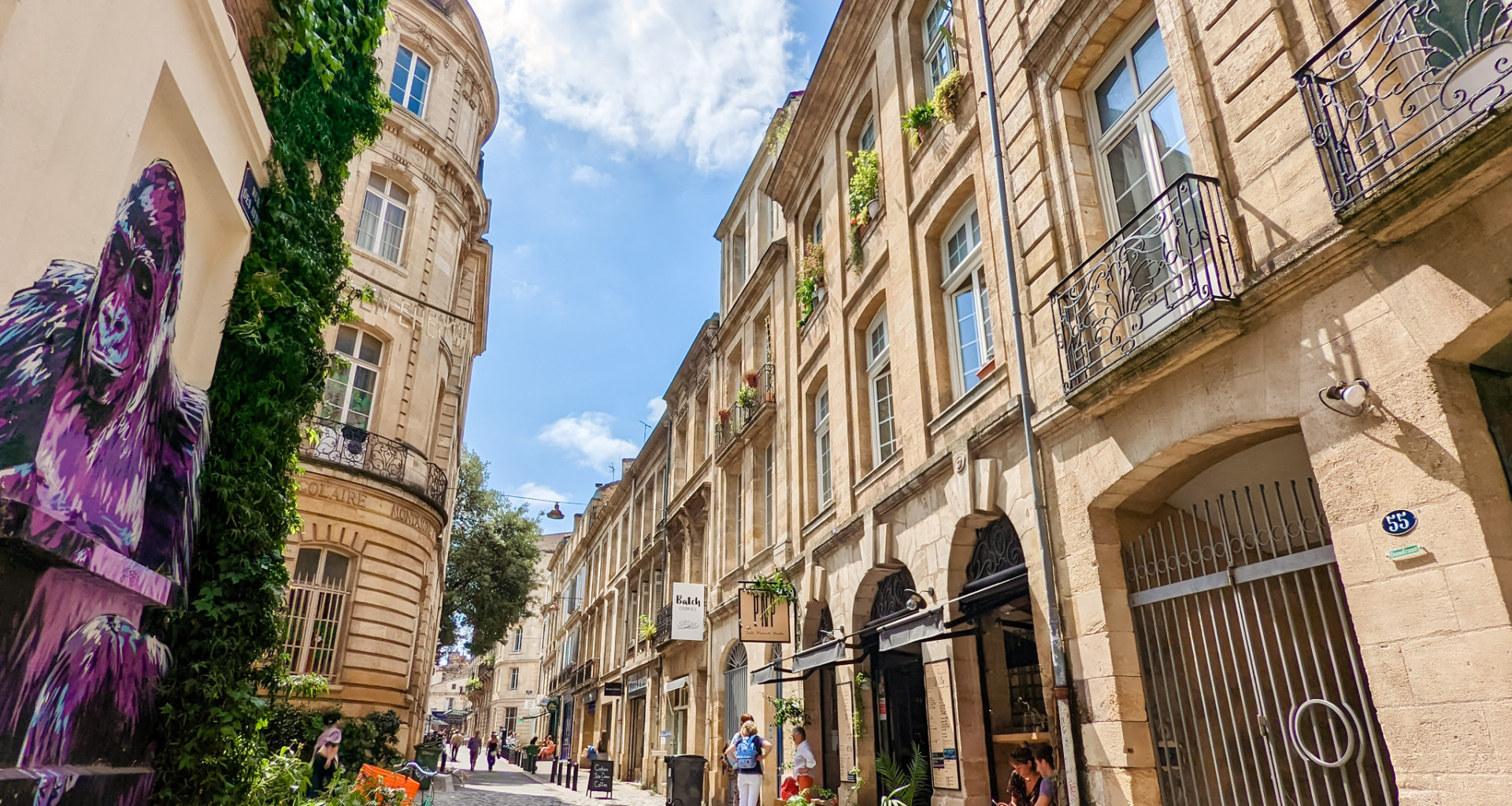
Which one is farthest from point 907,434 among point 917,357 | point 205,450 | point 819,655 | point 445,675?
point 445,675

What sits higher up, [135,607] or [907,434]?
[907,434]

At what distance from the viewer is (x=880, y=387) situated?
38.2 ft

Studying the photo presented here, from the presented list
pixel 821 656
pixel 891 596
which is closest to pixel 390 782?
Result: pixel 821 656

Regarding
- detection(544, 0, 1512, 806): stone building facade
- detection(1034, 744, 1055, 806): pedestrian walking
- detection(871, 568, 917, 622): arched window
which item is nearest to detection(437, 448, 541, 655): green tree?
detection(544, 0, 1512, 806): stone building facade

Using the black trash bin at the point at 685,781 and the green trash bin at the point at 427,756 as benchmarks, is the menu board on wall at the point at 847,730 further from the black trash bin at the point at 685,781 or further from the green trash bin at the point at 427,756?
the green trash bin at the point at 427,756

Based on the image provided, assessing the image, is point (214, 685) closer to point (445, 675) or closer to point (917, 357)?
point (917, 357)

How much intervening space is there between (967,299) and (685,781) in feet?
26.9

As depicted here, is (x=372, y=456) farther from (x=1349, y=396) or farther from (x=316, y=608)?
(x=1349, y=396)

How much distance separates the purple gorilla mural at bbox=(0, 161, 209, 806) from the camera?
444cm

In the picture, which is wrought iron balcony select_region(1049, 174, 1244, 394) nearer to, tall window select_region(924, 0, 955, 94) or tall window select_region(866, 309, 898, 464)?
tall window select_region(866, 309, 898, 464)

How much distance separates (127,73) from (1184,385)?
6.81 m

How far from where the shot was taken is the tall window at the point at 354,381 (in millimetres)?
14992

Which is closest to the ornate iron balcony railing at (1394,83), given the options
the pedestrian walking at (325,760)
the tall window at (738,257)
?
the pedestrian walking at (325,760)

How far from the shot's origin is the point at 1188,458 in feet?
19.6
